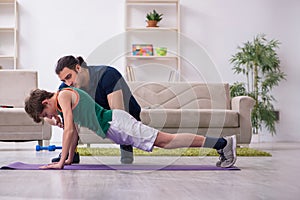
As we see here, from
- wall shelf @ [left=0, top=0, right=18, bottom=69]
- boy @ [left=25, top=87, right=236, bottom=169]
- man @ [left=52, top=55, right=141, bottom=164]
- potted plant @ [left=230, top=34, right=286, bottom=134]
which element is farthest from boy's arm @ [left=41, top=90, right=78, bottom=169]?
wall shelf @ [left=0, top=0, right=18, bottom=69]

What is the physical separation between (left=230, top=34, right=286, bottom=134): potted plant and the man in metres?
3.39

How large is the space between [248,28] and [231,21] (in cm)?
26

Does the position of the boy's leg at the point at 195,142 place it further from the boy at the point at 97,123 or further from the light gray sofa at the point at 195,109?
the light gray sofa at the point at 195,109

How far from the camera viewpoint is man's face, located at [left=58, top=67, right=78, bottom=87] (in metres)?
3.08

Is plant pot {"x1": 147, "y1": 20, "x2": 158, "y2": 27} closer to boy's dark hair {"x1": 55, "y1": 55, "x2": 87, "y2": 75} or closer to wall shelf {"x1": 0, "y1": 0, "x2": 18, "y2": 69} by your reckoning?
wall shelf {"x1": 0, "y1": 0, "x2": 18, "y2": 69}

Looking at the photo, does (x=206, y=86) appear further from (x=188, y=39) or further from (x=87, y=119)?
(x=87, y=119)

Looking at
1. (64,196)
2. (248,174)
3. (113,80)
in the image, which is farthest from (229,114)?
(64,196)

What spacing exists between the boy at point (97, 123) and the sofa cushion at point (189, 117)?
184 cm

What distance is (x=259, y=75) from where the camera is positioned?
7242 mm

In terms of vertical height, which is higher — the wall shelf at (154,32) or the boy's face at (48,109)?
the wall shelf at (154,32)

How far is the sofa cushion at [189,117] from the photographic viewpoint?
483cm

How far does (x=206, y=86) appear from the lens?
5.67m

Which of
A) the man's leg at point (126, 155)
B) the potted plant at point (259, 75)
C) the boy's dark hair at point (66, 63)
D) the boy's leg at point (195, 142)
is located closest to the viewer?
the boy's leg at point (195, 142)

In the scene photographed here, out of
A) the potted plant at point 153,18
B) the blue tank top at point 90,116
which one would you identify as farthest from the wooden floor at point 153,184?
the potted plant at point 153,18
